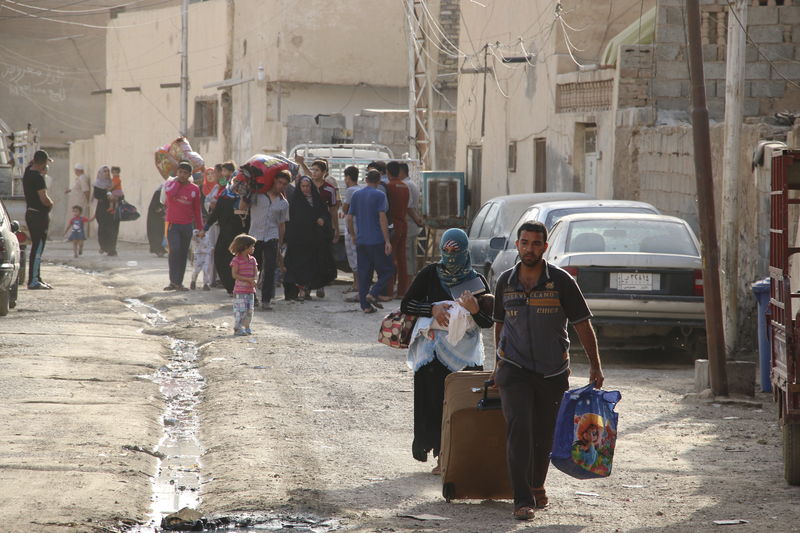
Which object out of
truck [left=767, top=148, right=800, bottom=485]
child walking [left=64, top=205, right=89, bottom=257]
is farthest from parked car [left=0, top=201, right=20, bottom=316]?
child walking [left=64, top=205, right=89, bottom=257]

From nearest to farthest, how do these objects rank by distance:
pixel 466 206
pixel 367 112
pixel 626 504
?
1. pixel 626 504
2. pixel 466 206
3. pixel 367 112

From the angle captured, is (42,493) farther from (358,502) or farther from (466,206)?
(466,206)

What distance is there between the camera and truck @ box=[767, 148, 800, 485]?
277 inches

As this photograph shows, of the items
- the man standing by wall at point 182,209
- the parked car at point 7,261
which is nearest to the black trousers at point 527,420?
the parked car at point 7,261

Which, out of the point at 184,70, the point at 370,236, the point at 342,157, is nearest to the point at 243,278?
the point at 370,236

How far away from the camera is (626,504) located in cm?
686

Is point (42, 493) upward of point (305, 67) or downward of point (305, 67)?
downward

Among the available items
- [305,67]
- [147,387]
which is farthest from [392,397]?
[305,67]

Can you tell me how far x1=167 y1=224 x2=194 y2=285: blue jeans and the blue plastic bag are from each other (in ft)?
41.4

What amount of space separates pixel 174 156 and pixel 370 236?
22.9 feet

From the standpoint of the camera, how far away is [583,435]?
21.0 ft

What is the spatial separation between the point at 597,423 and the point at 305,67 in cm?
2826

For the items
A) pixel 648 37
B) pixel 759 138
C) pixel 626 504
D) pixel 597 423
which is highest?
pixel 648 37

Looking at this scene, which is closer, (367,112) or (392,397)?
(392,397)
